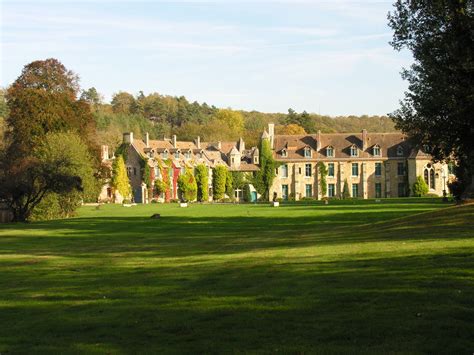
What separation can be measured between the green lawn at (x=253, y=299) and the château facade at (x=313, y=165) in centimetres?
7157

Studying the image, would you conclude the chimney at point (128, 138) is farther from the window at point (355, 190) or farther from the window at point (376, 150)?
the window at point (376, 150)

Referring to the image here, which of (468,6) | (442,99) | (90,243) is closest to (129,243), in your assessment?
(90,243)

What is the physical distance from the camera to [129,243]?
95.2ft

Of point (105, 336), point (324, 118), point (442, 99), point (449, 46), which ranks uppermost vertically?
point (324, 118)

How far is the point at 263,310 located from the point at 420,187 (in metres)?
83.1

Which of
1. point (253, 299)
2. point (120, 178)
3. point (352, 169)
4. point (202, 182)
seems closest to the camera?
point (253, 299)

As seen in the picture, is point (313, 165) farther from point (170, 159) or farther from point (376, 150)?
point (170, 159)

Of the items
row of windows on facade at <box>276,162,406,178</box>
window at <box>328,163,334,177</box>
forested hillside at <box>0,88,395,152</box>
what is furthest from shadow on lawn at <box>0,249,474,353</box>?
forested hillside at <box>0,88,395,152</box>

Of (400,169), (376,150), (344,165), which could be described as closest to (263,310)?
(400,169)

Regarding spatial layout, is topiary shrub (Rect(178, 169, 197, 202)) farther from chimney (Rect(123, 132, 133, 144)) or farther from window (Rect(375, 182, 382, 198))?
window (Rect(375, 182, 382, 198))

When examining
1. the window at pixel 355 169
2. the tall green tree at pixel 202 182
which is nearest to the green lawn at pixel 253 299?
the window at pixel 355 169

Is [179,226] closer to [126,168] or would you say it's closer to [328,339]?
[328,339]

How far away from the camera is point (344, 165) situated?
3846 inches

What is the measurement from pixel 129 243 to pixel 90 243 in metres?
1.70
